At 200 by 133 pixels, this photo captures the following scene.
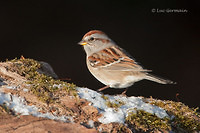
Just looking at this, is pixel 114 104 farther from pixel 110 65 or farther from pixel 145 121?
pixel 110 65

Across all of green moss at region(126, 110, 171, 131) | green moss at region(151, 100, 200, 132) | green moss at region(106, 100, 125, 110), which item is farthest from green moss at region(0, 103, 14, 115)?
green moss at region(151, 100, 200, 132)

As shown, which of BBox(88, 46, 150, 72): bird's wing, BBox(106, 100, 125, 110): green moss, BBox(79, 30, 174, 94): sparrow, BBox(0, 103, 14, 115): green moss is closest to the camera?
BBox(0, 103, 14, 115): green moss

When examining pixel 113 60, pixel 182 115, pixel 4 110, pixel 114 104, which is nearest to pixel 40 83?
pixel 4 110

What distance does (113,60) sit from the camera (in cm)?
441

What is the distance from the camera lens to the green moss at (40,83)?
2746mm

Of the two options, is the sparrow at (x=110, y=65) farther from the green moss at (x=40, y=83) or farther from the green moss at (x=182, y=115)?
the green moss at (x=40, y=83)

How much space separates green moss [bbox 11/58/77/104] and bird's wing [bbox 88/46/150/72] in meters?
1.13

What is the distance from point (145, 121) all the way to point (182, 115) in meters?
0.54

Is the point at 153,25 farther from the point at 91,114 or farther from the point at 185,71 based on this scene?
the point at 91,114

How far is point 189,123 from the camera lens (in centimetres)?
284

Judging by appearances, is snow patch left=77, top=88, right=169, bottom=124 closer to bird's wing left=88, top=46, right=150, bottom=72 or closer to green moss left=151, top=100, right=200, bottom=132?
green moss left=151, top=100, right=200, bottom=132

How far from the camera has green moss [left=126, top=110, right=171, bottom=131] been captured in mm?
2588

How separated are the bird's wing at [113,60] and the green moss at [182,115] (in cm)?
99

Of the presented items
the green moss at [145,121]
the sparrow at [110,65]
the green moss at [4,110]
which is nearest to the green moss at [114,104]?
the green moss at [145,121]
